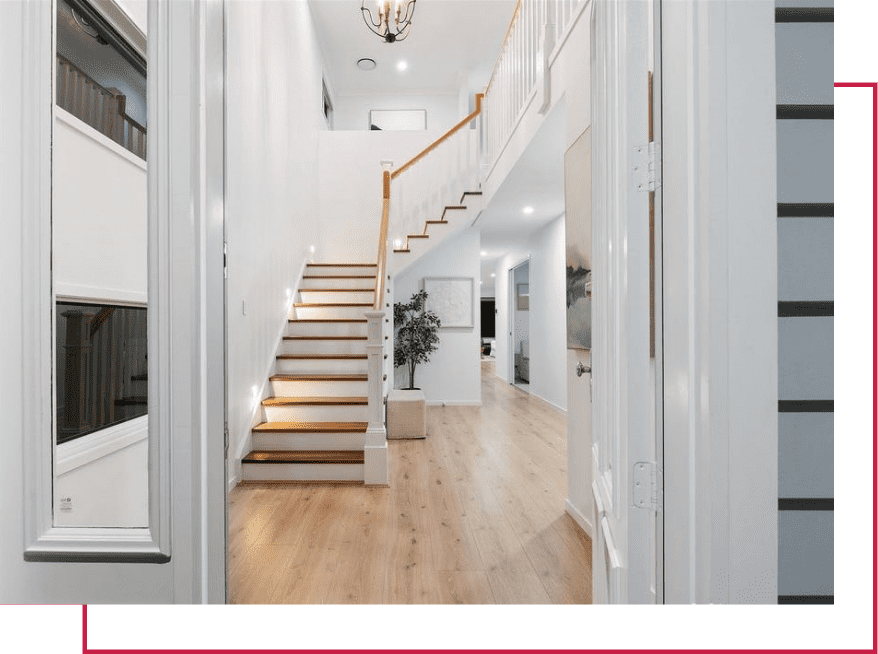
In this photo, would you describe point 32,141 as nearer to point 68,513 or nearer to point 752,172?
point 68,513

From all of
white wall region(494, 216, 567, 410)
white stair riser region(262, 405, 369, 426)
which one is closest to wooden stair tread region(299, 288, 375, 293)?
white stair riser region(262, 405, 369, 426)

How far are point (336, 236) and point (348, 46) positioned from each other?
2.61 m

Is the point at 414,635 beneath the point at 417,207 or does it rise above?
beneath

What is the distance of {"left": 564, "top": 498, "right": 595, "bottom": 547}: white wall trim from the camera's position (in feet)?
8.46

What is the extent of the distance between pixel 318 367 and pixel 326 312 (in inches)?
37.9

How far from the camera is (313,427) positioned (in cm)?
375

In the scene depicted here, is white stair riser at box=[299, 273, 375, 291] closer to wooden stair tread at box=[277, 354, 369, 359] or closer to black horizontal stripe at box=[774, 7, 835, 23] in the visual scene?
wooden stair tread at box=[277, 354, 369, 359]

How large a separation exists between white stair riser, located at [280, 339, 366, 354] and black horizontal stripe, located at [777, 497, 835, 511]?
160 inches

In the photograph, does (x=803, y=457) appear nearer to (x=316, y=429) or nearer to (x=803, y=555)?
(x=803, y=555)

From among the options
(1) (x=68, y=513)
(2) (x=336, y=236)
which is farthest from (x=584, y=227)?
(2) (x=336, y=236)

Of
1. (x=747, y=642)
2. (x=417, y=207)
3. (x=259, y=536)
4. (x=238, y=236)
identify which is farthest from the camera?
(x=417, y=207)

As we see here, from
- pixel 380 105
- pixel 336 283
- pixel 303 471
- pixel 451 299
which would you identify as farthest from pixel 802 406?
pixel 380 105

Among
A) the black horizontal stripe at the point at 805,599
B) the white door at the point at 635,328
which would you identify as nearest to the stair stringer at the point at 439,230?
the white door at the point at 635,328

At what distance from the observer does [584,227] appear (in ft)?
8.66
